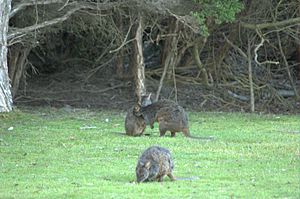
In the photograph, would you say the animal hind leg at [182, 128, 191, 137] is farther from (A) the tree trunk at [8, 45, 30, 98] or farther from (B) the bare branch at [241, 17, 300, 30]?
(A) the tree trunk at [8, 45, 30, 98]

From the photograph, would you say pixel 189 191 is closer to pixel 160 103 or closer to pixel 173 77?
pixel 160 103

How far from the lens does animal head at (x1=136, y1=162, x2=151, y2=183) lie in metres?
11.5

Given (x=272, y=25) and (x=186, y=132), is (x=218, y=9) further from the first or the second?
(x=186, y=132)

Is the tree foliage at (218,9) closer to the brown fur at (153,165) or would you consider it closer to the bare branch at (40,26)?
the bare branch at (40,26)

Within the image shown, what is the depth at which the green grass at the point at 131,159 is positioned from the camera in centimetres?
1128

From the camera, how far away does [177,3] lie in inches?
878

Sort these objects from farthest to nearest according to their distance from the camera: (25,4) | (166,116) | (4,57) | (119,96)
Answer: (119,96), (25,4), (4,57), (166,116)

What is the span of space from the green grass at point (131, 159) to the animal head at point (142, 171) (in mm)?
107

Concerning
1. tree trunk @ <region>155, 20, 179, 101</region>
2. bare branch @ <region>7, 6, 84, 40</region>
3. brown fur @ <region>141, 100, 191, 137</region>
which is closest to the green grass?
brown fur @ <region>141, 100, 191, 137</region>

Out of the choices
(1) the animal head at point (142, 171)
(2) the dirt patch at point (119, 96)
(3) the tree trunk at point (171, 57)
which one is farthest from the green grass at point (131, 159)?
(2) the dirt patch at point (119, 96)

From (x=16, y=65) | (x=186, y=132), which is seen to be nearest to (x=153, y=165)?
(x=186, y=132)

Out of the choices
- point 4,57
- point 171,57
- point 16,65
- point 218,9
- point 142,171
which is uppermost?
point 218,9

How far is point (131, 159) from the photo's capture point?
14.3 metres

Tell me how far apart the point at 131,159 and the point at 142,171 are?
2734mm
